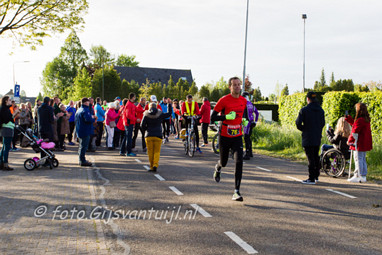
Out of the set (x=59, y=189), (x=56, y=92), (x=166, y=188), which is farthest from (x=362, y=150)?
(x=56, y=92)

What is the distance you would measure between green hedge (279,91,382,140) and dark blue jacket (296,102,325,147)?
244 inches

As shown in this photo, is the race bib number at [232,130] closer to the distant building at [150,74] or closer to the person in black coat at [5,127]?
the person in black coat at [5,127]

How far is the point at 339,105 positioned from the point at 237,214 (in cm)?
1213

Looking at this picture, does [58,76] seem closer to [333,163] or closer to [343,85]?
[343,85]

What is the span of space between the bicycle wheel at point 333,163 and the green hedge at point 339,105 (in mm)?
4918

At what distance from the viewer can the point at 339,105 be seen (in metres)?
16.3

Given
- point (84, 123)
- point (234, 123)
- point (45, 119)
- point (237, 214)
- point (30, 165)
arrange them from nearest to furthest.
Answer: point (237, 214), point (234, 123), point (30, 165), point (84, 123), point (45, 119)

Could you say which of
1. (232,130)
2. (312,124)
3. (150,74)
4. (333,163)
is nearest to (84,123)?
(232,130)

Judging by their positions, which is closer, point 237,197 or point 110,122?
point 237,197

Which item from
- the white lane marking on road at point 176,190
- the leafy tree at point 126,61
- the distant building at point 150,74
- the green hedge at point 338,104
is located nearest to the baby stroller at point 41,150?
the white lane marking on road at point 176,190

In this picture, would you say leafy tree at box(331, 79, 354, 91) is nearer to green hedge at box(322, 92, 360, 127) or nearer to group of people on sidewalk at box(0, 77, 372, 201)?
green hedge at box(322, 92, 360, 127)

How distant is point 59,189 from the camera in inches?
298

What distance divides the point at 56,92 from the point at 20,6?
74729mm

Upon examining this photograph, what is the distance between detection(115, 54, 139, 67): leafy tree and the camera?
106562mm
